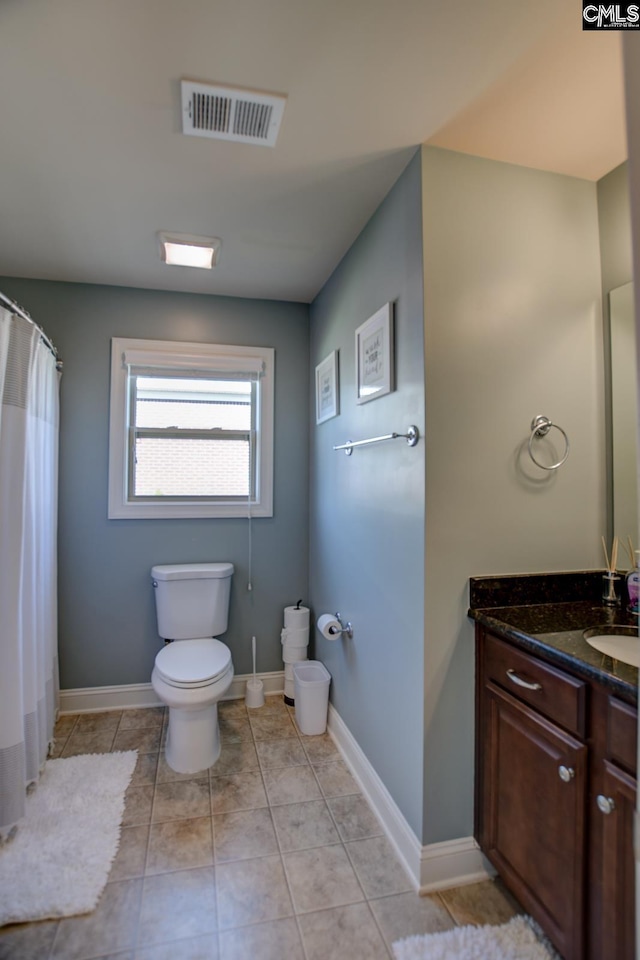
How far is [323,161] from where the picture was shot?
1627mm

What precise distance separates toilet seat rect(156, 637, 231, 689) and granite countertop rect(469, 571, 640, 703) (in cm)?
125

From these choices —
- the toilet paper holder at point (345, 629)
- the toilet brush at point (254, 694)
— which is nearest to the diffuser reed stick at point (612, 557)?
the toilet paper holder at point (345, 629)

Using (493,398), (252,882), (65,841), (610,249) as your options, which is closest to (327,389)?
(493,398)

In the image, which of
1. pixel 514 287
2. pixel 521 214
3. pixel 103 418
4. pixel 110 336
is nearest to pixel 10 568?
pixel 103 418

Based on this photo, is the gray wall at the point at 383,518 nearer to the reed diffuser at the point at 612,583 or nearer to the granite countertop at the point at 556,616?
the granite countertop at the point at 556,616

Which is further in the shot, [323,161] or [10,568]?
[10,568]

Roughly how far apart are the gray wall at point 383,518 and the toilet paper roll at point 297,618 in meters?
0.25

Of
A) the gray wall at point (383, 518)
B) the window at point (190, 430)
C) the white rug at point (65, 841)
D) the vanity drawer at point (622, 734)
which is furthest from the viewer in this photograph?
the window at point (190, 430)

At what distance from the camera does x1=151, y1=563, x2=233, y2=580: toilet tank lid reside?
2.55 meters

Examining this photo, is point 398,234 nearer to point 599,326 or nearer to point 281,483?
point 599,326

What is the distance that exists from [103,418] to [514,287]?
222 cm

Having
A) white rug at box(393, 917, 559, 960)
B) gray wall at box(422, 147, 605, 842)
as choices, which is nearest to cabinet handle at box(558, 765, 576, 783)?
gray wall at box(422, 147, 605, 842)

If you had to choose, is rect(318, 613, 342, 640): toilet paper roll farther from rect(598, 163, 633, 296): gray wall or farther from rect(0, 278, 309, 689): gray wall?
rect(598, 163, 633, 296): gray wall

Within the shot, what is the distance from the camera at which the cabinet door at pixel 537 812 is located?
3.70 ft
